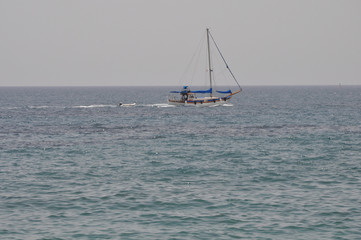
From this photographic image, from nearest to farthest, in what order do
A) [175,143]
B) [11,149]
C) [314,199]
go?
[314,199] < [11,149] < [175,143]

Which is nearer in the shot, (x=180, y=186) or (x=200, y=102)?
(x=180, y=186)

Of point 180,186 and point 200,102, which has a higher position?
point 200,102

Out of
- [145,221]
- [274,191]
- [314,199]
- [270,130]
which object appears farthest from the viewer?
[270,130]

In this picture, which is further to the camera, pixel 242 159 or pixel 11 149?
pixel 11 149

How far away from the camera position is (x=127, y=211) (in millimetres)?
24328

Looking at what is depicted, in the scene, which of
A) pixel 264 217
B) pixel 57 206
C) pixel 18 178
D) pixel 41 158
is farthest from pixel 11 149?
pixel 264 217

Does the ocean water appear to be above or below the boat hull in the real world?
below

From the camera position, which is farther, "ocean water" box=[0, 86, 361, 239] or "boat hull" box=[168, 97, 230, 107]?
"boat hull" box=[168, 97, 230, 107]

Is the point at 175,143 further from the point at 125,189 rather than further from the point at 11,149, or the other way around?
the point at 125,189

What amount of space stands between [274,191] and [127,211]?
906 cm

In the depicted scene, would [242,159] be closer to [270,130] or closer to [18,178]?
[18,178]

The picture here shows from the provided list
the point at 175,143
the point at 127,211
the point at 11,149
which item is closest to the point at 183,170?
the point at 127,211

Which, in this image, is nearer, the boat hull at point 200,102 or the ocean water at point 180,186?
the ocean water at point 180,186

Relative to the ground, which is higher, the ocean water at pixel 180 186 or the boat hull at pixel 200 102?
the boat hull at pixel 200 102
